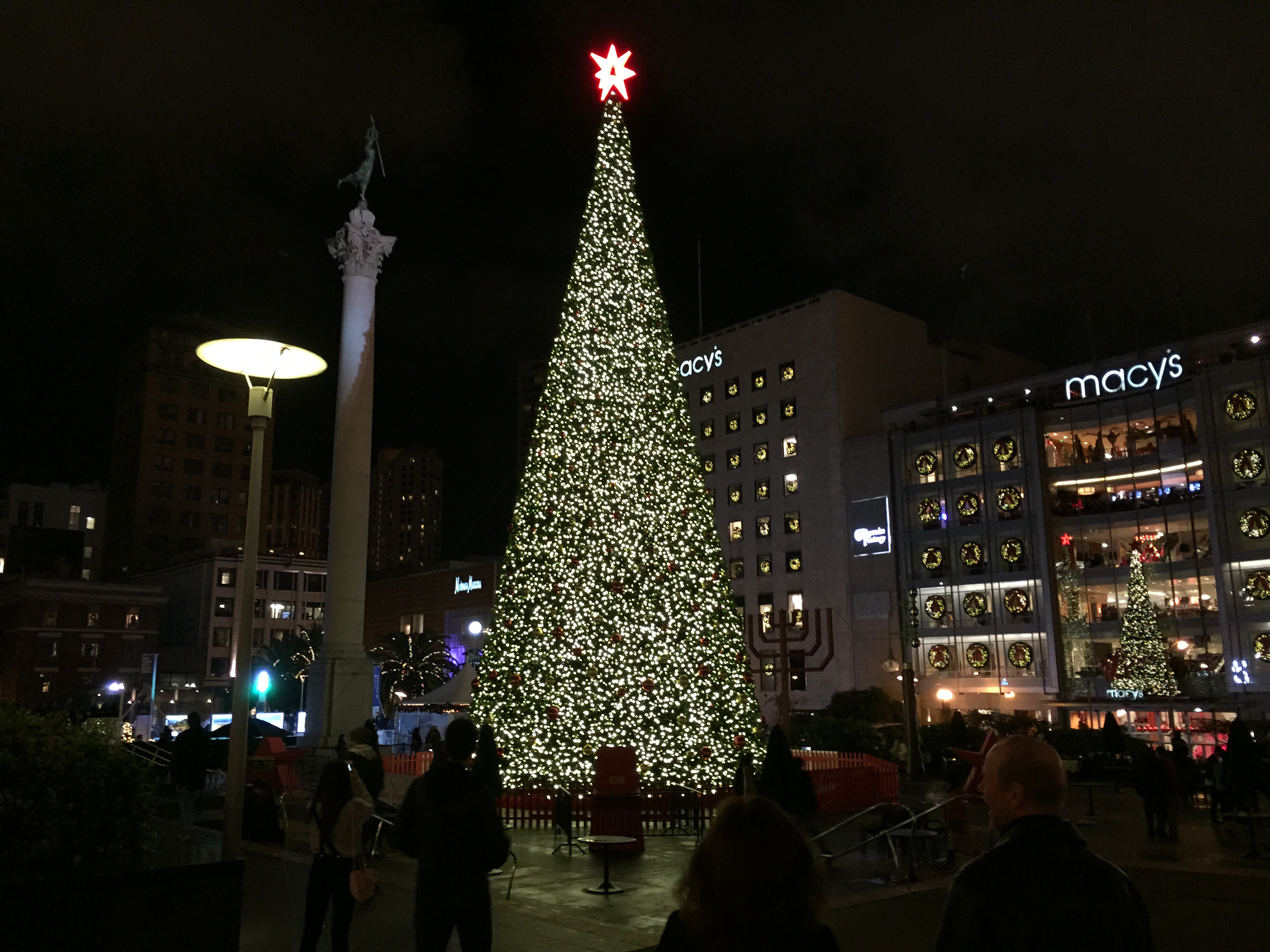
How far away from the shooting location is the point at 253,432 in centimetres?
1159

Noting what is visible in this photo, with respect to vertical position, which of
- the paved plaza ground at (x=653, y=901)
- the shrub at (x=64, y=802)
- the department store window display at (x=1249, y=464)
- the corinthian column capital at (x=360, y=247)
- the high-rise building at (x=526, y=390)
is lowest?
the paved plaza ground at (x=653, y=901)

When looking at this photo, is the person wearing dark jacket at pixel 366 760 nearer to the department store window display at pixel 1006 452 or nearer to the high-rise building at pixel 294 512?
the department store window display at pixel 1006 452

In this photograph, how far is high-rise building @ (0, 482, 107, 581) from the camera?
100875mm

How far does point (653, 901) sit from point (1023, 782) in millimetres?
9334

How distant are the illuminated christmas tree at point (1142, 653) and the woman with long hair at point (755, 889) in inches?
2055

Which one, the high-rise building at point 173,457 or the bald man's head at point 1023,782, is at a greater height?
the high-rise building at point 173,457

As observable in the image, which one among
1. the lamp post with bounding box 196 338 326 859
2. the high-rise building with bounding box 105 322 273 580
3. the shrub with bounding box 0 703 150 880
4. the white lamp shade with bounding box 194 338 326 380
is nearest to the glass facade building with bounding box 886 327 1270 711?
the lamp post with bounding box 196 338 326 859

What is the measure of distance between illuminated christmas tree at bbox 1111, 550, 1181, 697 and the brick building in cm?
7100

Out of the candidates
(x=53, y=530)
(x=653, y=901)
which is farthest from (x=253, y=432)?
(x=53, y=530)

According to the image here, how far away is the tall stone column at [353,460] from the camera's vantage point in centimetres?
2964

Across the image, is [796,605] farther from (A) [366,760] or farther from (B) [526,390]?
(B) [526,390]

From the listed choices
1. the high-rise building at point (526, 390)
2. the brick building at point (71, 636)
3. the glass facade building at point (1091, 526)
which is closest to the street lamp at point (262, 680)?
the glass facade building at point (1091, 526)

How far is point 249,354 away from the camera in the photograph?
1146 centimetres

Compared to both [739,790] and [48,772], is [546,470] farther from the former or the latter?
[48,772]
